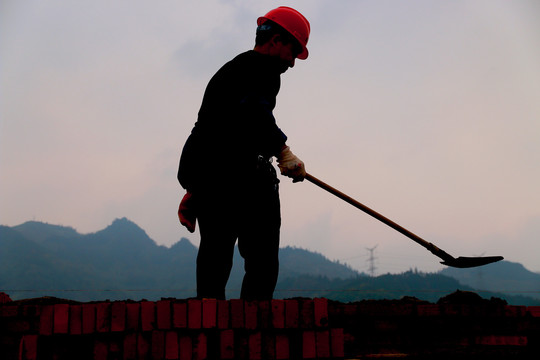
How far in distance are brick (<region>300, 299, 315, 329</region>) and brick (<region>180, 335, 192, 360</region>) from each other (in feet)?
2.24

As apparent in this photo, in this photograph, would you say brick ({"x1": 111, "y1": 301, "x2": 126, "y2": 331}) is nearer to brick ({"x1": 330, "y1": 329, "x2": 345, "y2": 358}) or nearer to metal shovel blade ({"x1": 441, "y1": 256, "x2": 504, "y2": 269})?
brick ({"x1": 330, "y1": 329, "x2": 345, "y2": 358})

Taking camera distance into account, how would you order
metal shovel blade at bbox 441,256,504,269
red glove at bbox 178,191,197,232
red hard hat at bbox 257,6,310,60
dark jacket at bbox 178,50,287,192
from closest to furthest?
1. dark jacket at bbox 178,50,287,192
2. red hard hat at bbox 257,6,310,60
3. red glove at bbox 178,191,197,232
4. metal shovel blade at bbox 441,256,504,269

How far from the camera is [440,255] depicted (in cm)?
472

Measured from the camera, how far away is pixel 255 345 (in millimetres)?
3090

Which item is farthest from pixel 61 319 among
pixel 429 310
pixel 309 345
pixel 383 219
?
pixel 383 219

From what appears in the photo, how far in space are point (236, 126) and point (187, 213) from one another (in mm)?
753

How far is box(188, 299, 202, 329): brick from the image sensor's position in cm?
307

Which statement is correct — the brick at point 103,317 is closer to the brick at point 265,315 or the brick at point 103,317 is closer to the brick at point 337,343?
the brick at point 265,315

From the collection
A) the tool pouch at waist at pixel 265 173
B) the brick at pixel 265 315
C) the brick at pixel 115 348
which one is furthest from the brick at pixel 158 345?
the tool pouch at waist at pixel 265 173

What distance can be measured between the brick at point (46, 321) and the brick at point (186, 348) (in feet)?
2.58

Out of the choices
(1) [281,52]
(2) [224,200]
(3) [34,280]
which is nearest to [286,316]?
(2) [224,200]

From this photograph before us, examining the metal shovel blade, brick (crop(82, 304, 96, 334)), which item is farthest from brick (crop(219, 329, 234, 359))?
the metal shovel blade

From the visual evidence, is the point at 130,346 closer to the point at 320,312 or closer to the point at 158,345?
the point at 158,345

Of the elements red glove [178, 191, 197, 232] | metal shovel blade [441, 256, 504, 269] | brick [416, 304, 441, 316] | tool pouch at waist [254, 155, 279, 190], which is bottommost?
brick [416, 304, 441, 316]
